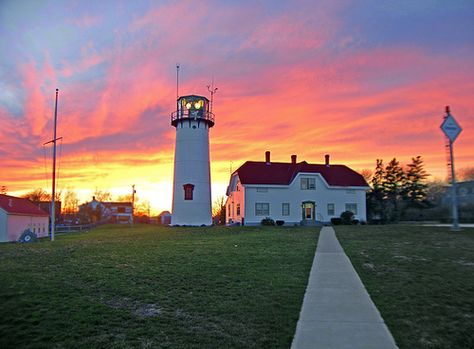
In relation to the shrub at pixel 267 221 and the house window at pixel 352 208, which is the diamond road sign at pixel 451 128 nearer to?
the shrub at pixel 267 221

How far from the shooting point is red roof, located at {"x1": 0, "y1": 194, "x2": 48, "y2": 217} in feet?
132

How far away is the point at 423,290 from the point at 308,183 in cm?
3220

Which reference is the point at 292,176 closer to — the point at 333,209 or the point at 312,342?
the point at 333,209

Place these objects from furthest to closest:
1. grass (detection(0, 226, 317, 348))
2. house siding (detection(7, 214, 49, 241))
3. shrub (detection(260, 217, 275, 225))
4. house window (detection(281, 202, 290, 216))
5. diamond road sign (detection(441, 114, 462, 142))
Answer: house siding (detection(7, 214, 49, 241)), house window (detection(281, 202, 290, 216)), shrub (detection(260, 217, 275, 225)), diamond road sign (detection(441, 114, 462, 142)), grass (detection(0, 226, 317, 348))

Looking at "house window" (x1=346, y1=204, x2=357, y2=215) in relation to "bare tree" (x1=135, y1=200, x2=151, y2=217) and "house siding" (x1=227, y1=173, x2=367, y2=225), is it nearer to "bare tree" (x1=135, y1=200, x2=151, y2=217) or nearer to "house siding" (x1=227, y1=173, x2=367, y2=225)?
"house siding" (x1=227, y1=173, x2=367, y2=225)

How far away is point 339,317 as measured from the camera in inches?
276

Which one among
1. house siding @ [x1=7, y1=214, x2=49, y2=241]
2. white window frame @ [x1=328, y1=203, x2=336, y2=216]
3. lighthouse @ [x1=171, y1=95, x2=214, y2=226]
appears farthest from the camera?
white window frame @ [x1=328, y1=203, x2=336, y2=216]

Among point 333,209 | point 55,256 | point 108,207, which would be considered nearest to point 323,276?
point 55,256

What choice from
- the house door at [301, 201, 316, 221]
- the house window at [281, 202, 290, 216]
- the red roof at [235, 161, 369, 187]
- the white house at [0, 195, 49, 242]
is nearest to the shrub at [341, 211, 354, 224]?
the house door at [301, 201, 316, 221]

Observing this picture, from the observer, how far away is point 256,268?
11.6m

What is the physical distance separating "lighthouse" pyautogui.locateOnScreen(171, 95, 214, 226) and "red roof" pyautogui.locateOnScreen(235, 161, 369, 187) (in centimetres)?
417

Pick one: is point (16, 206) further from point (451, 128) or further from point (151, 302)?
point (151, 302)

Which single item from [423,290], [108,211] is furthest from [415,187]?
[108,211]

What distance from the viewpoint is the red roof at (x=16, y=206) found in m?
40.2
